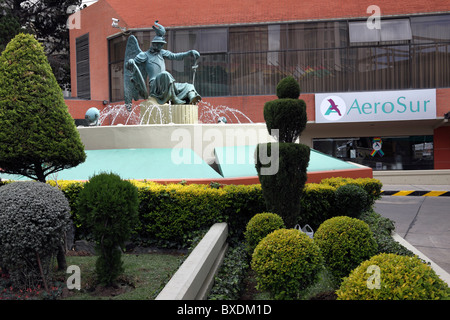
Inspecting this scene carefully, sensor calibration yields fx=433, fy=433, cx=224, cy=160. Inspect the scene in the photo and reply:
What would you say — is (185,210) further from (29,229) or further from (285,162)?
(29,229)

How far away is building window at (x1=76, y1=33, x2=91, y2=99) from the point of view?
2152 centimetres

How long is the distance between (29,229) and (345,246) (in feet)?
10.8

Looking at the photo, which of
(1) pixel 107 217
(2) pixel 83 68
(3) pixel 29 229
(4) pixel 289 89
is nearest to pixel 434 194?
(4) pixel 289 89

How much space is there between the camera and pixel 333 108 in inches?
683

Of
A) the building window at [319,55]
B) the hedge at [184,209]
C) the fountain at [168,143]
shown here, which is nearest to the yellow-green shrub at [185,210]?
the hedge at [184,209]

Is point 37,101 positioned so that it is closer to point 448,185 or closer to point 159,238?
point 159,238

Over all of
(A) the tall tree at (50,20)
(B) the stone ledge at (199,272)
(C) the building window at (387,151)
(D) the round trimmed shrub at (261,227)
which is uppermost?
(A) the tall tree at (50,20)

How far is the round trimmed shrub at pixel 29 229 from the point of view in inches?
174

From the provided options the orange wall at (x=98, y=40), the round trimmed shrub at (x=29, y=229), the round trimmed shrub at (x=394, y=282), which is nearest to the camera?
the round trimmed shrub at (x=394, y=282)

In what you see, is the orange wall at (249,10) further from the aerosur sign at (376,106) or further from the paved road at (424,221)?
the paved road at (424,221)

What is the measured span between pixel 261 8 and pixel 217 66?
301cm

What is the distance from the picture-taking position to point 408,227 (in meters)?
9.51

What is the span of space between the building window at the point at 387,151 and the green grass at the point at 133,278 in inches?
547

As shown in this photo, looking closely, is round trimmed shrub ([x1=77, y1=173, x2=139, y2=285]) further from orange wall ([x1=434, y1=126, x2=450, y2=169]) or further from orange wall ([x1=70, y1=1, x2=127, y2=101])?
orange wall ([x1=434, y1=126, x2=450, y2=169])
